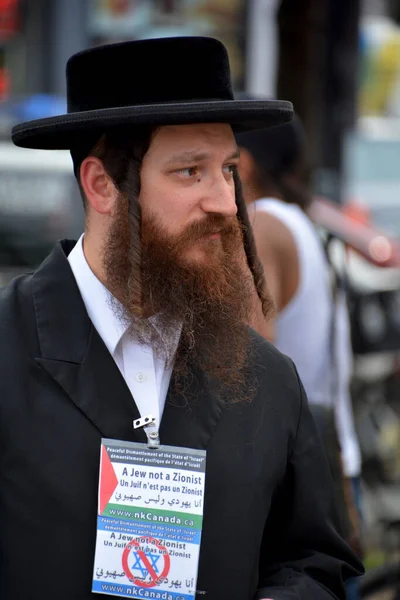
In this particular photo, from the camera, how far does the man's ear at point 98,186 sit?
2.21 metres

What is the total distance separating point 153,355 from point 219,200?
1.10 ft

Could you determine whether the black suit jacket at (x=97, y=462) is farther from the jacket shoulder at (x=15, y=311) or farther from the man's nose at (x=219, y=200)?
the man's nose at (x=219, y=200)

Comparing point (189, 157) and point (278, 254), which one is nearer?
point (189, 157)

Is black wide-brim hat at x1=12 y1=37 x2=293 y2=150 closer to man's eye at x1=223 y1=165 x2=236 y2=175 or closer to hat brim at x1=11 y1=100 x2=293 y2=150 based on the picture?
hat brim at x1=11 y1=100 x2=293 y2=150

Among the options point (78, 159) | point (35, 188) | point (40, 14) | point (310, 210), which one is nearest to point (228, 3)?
point (40, 14)

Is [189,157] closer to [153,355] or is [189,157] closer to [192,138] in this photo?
[192,138]

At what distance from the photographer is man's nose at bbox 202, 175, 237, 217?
7.13 ft

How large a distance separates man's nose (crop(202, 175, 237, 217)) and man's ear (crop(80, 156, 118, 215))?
0.19m

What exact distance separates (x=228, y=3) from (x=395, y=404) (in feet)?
15.7

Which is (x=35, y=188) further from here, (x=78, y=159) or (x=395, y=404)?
(x=78, y=159)

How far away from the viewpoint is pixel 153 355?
7.17 feet

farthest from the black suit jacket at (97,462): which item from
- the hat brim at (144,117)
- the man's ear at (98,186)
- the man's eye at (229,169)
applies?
the man's eye at (229,169)

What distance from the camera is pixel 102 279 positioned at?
2.22 meters

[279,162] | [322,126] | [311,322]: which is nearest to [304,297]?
[311,322]
